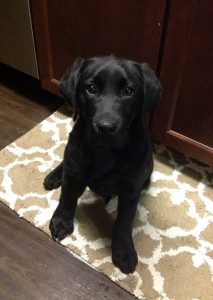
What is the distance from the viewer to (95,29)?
4.76 ft

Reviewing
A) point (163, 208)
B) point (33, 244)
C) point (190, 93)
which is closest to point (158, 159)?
point (163, 208)

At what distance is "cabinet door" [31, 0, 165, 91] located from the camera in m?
1.31

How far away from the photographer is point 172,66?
1356 millimetres

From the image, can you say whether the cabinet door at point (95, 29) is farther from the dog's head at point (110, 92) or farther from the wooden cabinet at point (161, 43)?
the dog's head at point (110, 92)

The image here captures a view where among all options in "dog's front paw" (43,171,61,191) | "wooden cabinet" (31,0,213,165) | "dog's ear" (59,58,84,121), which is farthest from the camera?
"dog's front paw" (43,171,61,191)

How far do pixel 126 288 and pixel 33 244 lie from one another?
38cm

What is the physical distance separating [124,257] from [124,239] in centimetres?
6

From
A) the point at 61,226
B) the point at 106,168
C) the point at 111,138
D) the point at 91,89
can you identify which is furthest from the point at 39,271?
the point at 91,89

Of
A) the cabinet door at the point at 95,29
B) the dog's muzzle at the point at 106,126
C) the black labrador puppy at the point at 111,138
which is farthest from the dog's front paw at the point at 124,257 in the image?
the cabinet door at the point at 95,29

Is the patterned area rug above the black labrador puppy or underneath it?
underneath

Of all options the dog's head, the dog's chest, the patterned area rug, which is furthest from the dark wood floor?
the dog's head

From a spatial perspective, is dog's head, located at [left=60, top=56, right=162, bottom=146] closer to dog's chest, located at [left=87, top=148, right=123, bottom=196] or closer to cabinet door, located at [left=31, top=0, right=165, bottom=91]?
dog's chest, located at [left=87, top=148, right=123, bottom=196]

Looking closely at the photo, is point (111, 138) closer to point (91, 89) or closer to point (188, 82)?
point (91, 89)

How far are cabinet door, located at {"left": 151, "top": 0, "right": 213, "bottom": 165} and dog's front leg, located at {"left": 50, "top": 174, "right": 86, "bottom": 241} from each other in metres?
0.47
